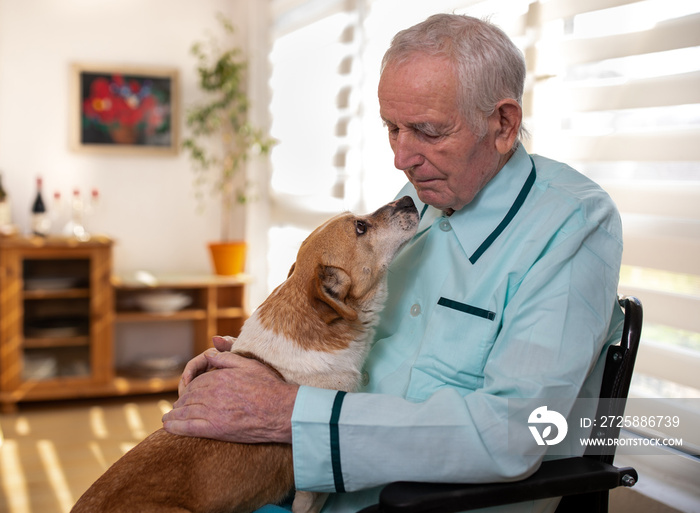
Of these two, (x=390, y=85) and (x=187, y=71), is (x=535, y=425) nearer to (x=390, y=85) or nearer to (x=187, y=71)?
(x=390, y=85)

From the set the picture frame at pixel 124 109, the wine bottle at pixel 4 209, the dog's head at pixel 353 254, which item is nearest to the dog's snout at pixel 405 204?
the dog's head at pixel 353 254

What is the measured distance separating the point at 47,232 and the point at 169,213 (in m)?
0.82

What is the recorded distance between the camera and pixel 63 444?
3615mm

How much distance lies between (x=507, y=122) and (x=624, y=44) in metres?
0.69

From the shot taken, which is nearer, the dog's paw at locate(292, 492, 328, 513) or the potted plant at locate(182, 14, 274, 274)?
the dog's paw at locate(292, 492, 328, 513)

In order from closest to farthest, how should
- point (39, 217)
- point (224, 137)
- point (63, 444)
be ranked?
1. point (63, 444)
2. point (39, 217)
3. point (224, 137)

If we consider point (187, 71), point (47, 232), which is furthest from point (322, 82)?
point (47, 232)

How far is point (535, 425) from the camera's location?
1159 millimetres

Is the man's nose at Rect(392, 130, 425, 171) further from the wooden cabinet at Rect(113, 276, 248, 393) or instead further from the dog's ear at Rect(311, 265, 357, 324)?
the wooden cabinet at Rect(113, 276, 248, 393)

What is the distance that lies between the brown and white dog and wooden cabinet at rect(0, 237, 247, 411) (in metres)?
2.94

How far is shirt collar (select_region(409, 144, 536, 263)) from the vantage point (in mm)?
1433

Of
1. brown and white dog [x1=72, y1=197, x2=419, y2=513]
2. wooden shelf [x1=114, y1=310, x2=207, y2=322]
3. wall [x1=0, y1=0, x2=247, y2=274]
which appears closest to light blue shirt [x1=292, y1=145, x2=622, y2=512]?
brown and white dog [x1=72, y1=197, x2=419, y2=513]

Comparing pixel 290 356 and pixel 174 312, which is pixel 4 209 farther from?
pixel 290 356

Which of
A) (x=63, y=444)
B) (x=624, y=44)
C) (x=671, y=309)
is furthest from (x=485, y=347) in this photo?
(x=63, y=444)
